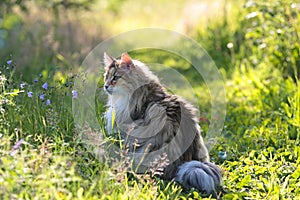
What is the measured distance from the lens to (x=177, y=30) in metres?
10.9

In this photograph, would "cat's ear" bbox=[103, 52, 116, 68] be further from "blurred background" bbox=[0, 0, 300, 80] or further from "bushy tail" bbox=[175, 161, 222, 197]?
"bushy tail" bbox=[175, 161, 222, 197]

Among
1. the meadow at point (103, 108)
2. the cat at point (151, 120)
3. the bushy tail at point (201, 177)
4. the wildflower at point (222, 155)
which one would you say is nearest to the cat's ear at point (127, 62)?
the cat at point (151, 120)

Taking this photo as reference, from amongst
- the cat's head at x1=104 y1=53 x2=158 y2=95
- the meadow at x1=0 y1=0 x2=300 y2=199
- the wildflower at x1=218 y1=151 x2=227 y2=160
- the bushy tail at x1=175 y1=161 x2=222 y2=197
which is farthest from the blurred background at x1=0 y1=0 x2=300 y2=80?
the bushy tail at x1=175 y1=161 x2=222 y2=197

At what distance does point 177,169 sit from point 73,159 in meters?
0.96

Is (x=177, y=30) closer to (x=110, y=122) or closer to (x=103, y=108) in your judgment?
(x=103, y=108)

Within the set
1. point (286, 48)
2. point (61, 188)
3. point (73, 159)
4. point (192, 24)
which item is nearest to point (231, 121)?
point (286, 48)

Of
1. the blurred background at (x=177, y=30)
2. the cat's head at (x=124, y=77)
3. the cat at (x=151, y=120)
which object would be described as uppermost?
the blurred background at (x=177, y=30)

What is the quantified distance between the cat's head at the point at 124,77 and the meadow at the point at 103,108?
0.35m

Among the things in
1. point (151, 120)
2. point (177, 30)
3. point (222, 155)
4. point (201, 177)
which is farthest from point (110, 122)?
point (177, 30)

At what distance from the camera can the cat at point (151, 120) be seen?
4.58 m

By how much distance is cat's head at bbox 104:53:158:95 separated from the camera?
4.73 metres

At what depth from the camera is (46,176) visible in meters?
3.50

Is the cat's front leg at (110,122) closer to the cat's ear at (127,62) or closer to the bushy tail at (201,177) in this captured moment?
the cat's ear at (127,62)

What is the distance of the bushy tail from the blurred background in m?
2.13
